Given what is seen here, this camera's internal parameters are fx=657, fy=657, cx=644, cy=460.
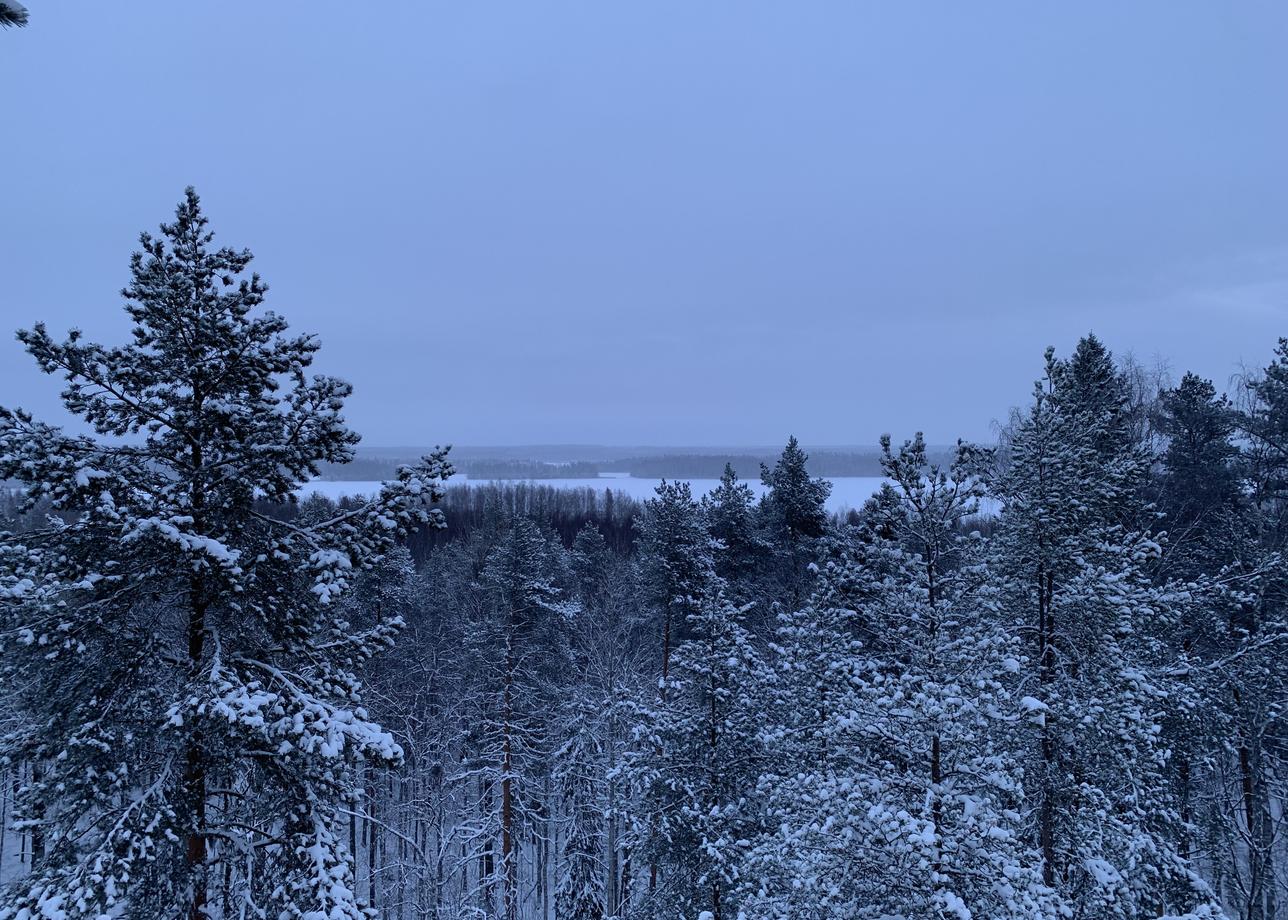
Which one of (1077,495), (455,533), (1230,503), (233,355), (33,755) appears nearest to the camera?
(33,755)

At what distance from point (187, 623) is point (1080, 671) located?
429 inches

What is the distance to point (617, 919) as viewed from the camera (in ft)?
43.8

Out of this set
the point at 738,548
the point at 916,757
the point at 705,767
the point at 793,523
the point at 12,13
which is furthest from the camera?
the point at 738,548

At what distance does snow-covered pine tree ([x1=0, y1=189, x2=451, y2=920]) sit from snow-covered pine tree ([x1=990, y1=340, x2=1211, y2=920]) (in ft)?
25.9

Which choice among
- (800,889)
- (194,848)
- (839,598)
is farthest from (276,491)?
(839,598)

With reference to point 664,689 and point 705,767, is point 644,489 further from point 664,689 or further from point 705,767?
point 705,767

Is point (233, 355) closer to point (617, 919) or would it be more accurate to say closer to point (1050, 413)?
point (1050, 413)

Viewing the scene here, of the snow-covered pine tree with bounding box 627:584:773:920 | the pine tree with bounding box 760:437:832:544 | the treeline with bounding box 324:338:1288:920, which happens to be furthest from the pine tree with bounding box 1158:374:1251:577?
the snow-covered pine tree with bounding box 627:584:773:920

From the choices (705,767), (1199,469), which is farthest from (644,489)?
(705,767)

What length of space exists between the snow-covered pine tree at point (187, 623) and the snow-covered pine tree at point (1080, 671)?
791cm

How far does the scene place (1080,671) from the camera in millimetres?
8883

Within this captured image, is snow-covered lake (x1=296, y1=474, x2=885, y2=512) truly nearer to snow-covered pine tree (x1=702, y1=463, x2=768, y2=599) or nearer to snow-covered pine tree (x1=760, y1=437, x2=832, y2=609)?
snow-covered pine tree (x1=760, y1=437, x2=832, y2=609)

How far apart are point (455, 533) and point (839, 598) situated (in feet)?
218

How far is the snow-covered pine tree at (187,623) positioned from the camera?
5.76 meters
